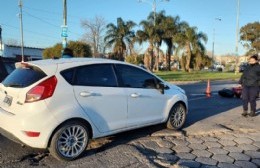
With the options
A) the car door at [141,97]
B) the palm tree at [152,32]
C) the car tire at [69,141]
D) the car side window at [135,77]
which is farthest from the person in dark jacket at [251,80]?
the palm tree at [152,32]

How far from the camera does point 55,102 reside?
5.52 meters

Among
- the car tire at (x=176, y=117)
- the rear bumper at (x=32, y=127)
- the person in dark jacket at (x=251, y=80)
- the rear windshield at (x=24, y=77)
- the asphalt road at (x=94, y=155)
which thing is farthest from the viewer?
the person in dark jacket at (x=251, y=80)

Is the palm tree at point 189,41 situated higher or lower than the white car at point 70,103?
higher

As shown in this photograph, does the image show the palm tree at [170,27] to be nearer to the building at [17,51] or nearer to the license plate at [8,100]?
the building at [17,51]

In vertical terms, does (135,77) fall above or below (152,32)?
below

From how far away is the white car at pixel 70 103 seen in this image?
5434 millimetres

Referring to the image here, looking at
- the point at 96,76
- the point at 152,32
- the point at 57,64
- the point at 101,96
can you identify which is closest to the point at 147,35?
the point at 152,32

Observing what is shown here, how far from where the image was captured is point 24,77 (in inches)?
231

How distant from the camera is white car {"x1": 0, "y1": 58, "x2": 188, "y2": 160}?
543cm

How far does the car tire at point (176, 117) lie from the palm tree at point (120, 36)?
55524 mm

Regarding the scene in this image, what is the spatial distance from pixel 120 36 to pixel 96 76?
57.5 meters

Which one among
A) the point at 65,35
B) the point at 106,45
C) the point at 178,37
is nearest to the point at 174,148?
the point at 65,35

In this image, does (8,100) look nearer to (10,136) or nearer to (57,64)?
(10,136)

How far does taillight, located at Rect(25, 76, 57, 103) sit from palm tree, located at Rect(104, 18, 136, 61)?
190ft
